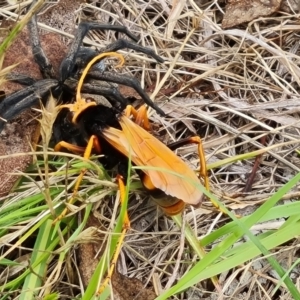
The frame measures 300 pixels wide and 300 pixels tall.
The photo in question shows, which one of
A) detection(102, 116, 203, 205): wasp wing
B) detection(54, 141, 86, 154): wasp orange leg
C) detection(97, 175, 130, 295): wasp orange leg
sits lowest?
detection(97, 175, 130, 295): wasp orange leg

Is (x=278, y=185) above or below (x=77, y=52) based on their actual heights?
below

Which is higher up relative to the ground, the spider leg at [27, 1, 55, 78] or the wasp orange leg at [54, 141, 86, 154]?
the spider leg at [27, 1, 55, 78]

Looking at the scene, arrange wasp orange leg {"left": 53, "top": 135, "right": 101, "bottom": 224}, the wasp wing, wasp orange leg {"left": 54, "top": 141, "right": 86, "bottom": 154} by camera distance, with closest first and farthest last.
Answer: the wasp wing → wasp orange leg {"left": 53, "top": 135, "right": 101, "bottom": 224} → wasp orange leg {"left": 54, "top": 141, "right": 86, "bottom": 154}

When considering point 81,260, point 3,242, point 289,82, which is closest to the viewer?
point 3,242

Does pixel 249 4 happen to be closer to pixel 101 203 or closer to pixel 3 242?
pixel 101 203

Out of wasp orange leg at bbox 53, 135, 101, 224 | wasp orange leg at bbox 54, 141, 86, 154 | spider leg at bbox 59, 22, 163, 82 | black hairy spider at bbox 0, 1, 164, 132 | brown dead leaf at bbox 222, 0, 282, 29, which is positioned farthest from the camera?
brown dead leaf at bbox 222, 0, 282, 29

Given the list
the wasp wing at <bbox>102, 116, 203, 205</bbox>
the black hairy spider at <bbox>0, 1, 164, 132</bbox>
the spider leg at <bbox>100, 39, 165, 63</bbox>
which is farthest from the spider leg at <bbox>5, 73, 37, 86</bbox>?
the wasp wing at <bbox>102, 116, 203, 205</bbox>

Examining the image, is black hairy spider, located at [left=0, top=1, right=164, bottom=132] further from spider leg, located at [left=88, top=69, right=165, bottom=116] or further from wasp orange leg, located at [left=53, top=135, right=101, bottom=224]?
wasp orange leg, located at [left=53, top=135, right=101, bottom=224]

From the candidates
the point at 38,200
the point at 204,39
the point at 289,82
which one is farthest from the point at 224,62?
the point at 38,200

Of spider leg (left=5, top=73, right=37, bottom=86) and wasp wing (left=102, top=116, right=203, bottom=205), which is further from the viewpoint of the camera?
spider leg (left=5, top=73, right=37, bottom=86)
